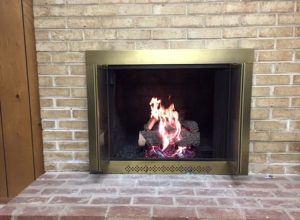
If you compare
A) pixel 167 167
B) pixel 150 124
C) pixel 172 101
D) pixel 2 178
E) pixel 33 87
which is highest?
pixel 33 87

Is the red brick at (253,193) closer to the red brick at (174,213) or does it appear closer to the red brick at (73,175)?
the red brick at (174,213)

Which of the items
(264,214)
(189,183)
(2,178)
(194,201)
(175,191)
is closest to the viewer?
(264,214)

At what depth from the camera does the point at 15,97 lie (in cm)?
169

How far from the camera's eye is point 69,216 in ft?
4.00

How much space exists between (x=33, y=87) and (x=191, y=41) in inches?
38.6

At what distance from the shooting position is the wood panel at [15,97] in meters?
1.63

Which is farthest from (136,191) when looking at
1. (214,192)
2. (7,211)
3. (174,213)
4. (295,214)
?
(295,214)

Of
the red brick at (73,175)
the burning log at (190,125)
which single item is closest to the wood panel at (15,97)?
the red brick at (73,175)

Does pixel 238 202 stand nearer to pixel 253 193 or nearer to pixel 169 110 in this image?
pixel 253 193

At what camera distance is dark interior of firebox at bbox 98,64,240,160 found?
1704mm

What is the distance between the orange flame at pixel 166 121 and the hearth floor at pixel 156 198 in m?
0.28

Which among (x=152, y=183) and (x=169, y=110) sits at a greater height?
(x=169, y=110)

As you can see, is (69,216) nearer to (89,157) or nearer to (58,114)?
(89,157)

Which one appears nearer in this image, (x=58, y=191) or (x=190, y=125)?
(x=58, y=191)
